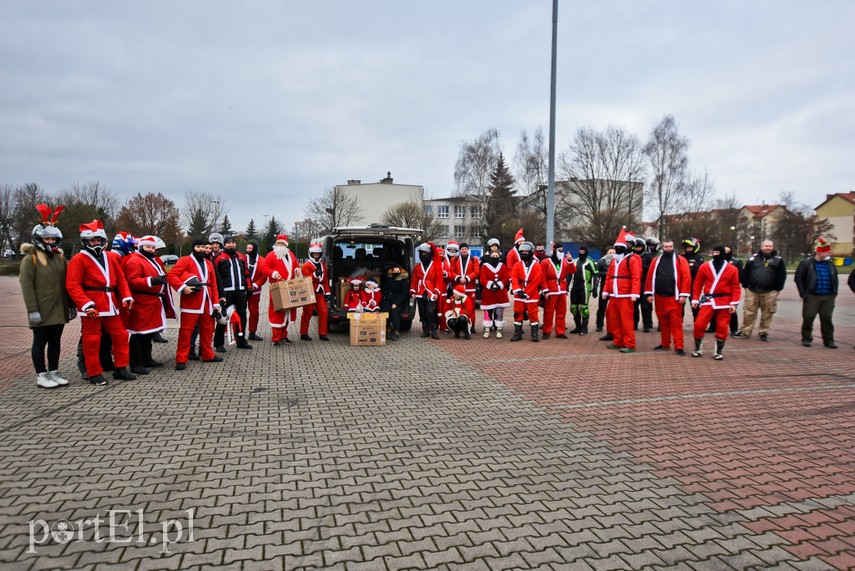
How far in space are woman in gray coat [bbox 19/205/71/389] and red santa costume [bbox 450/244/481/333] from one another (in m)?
6.70

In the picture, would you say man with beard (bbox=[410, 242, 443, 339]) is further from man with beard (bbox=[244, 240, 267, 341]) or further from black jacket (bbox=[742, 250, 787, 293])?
black jacket (bbox=[742, 250, 787, 293])

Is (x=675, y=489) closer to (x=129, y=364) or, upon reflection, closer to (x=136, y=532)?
(x=136, y=532)

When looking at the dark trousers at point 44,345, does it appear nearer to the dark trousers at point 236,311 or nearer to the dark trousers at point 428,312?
the dark trousers at point 236,311

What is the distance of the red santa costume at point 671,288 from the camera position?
8.83 m

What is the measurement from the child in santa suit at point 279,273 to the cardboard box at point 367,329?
125 centimetres

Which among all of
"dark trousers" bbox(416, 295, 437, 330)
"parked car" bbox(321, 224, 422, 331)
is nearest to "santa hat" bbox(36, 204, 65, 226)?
"parked car" bbox(321, 224, 422, 331)

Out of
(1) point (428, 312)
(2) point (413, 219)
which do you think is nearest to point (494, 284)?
(1) point (428, 312)

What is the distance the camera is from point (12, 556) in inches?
111

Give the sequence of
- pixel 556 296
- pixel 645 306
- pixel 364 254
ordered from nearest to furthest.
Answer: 1. pixel 556 296
2. pixel 364 254
3. pixel 645 306

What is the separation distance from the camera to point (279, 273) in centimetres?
1007

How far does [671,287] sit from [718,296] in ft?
2.51

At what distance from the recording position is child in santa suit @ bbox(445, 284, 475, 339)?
416 inches

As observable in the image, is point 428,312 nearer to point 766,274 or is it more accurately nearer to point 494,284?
point 494,284

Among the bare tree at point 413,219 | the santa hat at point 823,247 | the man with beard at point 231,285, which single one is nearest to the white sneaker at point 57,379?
the man with beard at point 231,285
